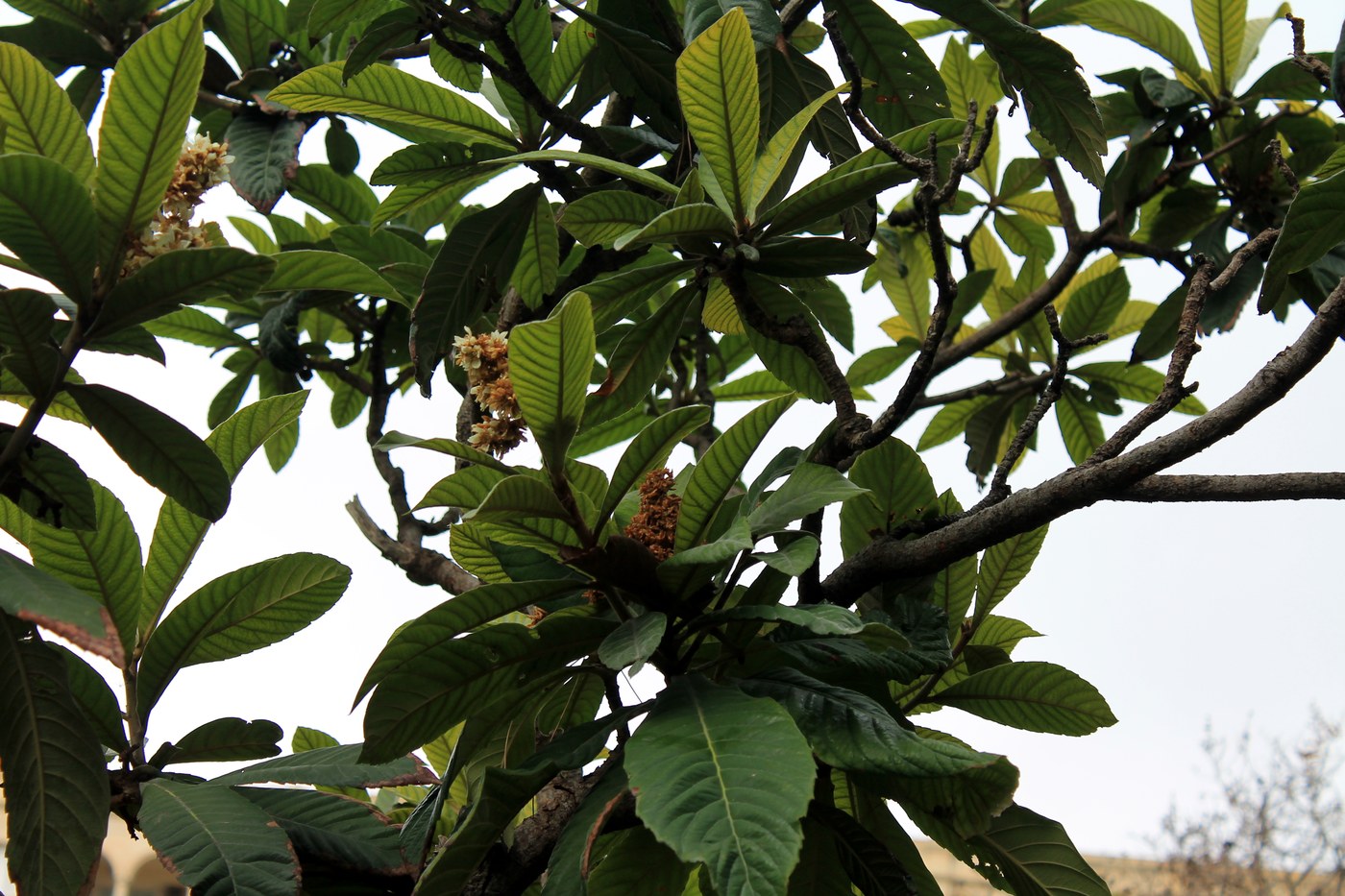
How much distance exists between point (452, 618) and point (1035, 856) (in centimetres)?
63

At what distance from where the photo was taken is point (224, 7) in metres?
2.15

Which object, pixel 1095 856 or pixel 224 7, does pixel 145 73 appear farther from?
pixel 1095 856

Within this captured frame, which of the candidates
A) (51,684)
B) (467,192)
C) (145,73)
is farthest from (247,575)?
(467,192)

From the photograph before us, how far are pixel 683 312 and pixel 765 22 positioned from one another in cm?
33

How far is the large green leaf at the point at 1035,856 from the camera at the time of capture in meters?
1.19

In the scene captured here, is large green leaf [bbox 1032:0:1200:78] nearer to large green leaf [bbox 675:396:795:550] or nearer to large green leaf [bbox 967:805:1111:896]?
large green leaf [bbox 675:396:795:550]

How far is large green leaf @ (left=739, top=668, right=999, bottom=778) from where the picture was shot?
3.08ft

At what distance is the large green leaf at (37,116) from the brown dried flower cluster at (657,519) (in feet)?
1.97

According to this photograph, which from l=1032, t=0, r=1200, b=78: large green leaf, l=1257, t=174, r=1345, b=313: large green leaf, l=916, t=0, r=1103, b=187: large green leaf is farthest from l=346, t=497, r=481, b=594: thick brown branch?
l=1032, t=0, r=1200, b=78: large green leaf

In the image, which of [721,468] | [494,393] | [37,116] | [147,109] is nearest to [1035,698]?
[721,468]

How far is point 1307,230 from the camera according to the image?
111cm

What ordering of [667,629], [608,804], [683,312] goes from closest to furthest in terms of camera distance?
[608,804] < [667,629] < [683,312]

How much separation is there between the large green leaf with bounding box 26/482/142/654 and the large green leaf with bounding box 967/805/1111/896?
91cm

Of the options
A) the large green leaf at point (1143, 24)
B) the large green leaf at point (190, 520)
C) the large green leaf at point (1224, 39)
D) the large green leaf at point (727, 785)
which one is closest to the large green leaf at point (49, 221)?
the large green leaf at point (190, 520)
